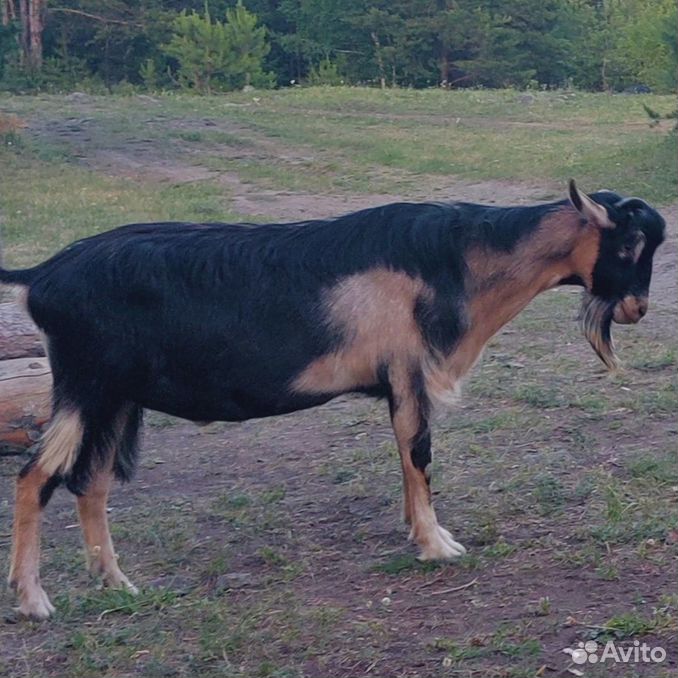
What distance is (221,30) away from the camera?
32.6 meters

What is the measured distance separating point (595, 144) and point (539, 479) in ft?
44.2

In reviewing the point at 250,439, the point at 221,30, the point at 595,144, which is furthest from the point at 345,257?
the point at 221,30

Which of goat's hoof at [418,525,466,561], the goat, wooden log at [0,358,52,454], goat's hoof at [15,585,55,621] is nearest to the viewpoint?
goat's hoof at [15,585,55,621]

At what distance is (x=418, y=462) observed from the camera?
4707mm

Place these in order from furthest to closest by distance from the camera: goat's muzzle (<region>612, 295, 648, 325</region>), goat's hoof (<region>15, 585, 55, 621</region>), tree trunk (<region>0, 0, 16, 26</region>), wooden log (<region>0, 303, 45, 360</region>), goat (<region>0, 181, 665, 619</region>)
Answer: tree trunk (<region>0, 0, 16, 26</region>) → wooden log (<region>0, 303, 45, 360</region>) → goat's muzzle (<region>612, 295, 648, 325</region>) → goat (<region>0, 181, 665, 619</region>) → goat's hoof (<region>15, 585, 55, 621</region>)

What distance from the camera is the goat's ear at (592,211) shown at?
463 centimetres

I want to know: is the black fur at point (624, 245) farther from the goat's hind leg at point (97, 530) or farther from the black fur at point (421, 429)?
the goat's hind leg at point (97, 530)

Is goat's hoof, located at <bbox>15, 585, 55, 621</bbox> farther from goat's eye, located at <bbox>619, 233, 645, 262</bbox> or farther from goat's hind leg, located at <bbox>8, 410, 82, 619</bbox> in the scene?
goat's eye, located at <bbox>619, 233, 645, 262</bbox>

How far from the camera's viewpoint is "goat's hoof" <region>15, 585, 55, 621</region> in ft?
13.8

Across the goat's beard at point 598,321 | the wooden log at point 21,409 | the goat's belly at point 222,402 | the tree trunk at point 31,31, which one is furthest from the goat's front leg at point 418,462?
the tree trunk at point 31,31

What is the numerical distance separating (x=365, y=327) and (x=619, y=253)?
42.3 inches

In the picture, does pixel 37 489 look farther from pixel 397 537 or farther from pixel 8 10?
pixel 8 10

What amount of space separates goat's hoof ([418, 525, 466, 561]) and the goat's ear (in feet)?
4.46

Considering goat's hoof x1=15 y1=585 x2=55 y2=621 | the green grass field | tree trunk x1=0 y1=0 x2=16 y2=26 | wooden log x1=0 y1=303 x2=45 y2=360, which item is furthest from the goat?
tree trunk x1=0 y1=0 x2=16 y2=26
